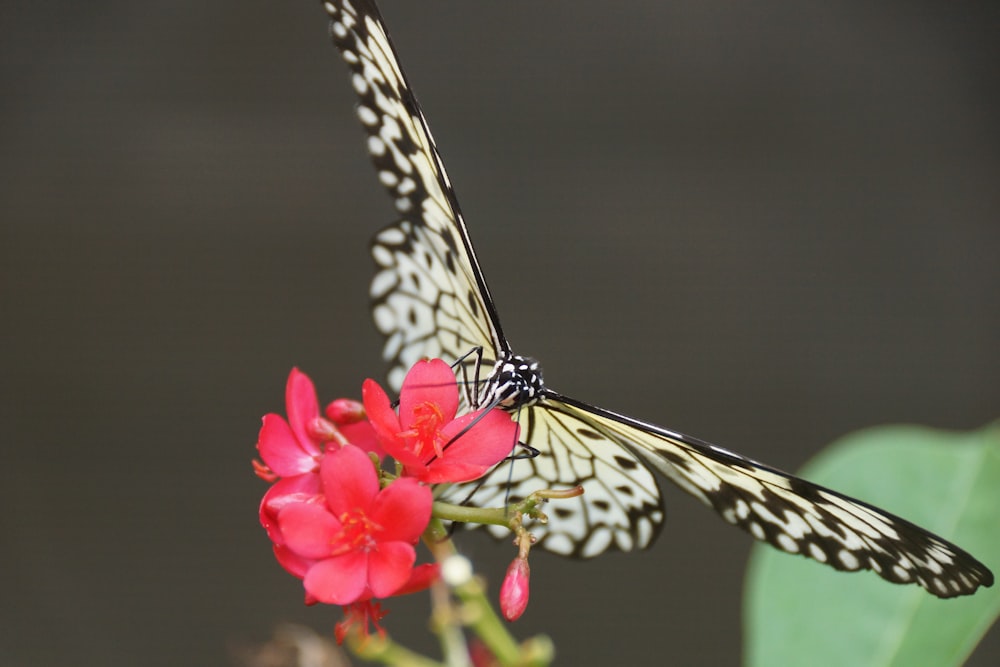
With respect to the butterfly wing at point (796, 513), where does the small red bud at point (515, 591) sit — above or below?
above

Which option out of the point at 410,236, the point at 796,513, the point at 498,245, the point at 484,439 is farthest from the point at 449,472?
the point at 498,245

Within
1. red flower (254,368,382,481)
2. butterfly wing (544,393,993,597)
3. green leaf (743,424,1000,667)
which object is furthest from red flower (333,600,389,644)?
green leaf (743,424,1000,667)

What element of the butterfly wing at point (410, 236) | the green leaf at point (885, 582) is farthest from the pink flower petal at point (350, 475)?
the green leaf at point (885, 582)

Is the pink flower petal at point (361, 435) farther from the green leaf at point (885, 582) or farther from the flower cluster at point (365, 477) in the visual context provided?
the green leaf at point (885, 582)

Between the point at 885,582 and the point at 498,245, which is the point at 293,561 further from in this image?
the point at 498,245

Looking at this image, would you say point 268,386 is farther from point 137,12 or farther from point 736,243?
point 736,243

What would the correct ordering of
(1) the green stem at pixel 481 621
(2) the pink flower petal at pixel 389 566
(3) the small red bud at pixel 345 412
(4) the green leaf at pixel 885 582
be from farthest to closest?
(4) the green leaf at pixel 885 582, (3) the small red bud at pixel 345 412, (2) the pink flower petal at pixel 389 566, (1) the green stem at pixel 481 621
